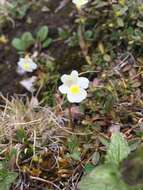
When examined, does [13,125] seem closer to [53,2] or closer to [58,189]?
[58,189]

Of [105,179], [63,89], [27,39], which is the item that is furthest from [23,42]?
[105,179]

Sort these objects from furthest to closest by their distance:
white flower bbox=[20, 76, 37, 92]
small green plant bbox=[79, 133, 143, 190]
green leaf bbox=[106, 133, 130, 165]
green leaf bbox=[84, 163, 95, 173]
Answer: white flower bbox=[20, 76, 37, 92] → green leaf bbox=[84, 163, 95, 173] → green leaf bbox=[106, 133, 130, 165] → small green plant bbox=[79, 133, 143, 190]

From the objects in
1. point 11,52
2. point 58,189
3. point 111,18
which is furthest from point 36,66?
point 58,189

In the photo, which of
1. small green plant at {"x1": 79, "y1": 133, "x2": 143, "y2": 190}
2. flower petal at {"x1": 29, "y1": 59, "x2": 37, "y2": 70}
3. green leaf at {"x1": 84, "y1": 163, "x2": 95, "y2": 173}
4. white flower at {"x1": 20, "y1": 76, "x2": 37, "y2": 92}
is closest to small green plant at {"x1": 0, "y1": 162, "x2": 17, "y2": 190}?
green leaf at {"x1": 84, "y1": 163, "x2": 95, "y2": 173}

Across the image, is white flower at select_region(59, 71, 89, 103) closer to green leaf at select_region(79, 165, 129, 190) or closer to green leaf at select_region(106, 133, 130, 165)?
green leaf at select_region(106, 133, 130, 165)

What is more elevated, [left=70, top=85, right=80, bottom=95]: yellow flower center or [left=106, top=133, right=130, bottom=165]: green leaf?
[left=70, top=85, right=80, bottom=95]: yellow flower center

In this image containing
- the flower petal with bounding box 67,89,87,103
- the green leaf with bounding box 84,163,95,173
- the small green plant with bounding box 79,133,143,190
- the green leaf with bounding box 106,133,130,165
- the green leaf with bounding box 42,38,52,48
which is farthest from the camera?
the green leaf with bounding box 42,38,52,48

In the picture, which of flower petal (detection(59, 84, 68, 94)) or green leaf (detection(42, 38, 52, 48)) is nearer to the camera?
flower petal (detection(59, 84, 68, 94))

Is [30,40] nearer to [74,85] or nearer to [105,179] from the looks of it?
[74,85]
